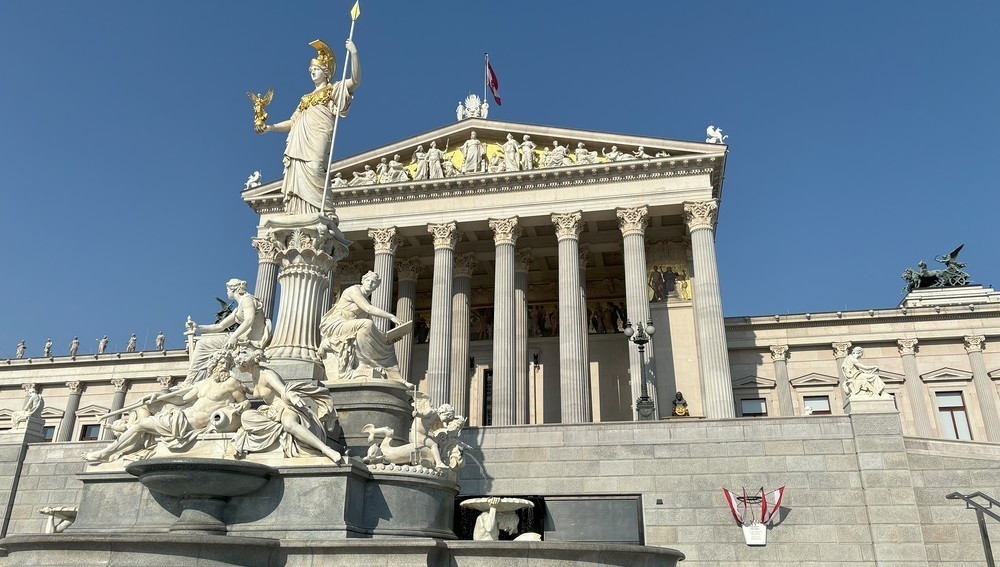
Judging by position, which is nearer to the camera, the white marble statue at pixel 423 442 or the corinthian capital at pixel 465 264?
the white marble statue at pixel 423 442

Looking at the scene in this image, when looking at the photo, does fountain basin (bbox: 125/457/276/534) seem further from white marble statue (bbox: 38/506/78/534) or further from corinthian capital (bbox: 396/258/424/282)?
corinthian capital (bbox: 396/258/424/282)

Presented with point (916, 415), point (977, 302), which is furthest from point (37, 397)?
point (977, 302)

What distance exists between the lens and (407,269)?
4044 cm

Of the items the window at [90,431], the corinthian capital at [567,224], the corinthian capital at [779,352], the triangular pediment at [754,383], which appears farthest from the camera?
the window at [90,431]

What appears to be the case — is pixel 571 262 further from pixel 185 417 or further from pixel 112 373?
pixel 112 373

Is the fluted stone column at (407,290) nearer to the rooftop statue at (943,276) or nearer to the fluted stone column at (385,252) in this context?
the fluted stone column at (385,252)

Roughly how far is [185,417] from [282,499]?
1902 mm

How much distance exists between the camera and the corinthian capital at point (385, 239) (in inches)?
1427

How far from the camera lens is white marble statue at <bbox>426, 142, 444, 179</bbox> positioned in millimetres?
36938

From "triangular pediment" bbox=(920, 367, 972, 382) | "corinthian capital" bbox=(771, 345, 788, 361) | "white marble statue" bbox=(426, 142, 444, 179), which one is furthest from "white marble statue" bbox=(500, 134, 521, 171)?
"triangular pediment" bbox=(920, 367, 972, 382)

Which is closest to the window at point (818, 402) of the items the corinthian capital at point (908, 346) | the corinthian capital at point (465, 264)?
the corinthian capital at point (908, 346)

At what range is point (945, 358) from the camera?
131 feet

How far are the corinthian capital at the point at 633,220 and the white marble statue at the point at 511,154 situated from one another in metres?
5.87

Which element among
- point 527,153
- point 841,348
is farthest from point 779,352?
point 527,153
